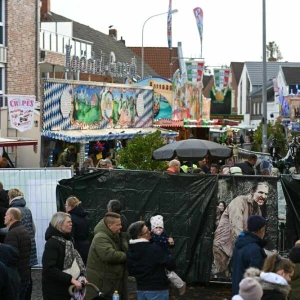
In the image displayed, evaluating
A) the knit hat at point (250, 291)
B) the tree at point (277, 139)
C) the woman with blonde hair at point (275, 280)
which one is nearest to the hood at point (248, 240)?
the woman with blonde hair at point (275, 280)

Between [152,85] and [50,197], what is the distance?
28.0 m

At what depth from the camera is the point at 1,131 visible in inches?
1145

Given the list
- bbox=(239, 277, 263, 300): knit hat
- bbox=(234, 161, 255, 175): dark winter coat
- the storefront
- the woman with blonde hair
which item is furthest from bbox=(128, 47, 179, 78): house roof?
bbox=(239, 277, 263, 300): knit hat

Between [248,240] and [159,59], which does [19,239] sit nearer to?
[248,240]

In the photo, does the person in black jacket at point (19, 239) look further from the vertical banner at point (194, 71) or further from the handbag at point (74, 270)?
the vertical banner at point (194, 71)

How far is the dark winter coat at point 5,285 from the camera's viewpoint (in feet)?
27.6

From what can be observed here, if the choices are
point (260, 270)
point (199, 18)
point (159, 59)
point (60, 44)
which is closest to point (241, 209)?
point (260, 270)

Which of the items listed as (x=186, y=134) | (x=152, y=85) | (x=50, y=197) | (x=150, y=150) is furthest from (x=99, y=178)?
(x=186, y=134)

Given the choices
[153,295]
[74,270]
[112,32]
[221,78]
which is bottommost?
[153,295]

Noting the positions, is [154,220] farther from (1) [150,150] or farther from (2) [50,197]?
(1) [150,150]

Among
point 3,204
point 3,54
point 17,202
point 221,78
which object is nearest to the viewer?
point 17,202

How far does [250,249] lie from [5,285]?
244cm

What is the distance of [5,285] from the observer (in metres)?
8.46

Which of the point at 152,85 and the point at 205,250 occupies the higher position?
the point at 152,85
